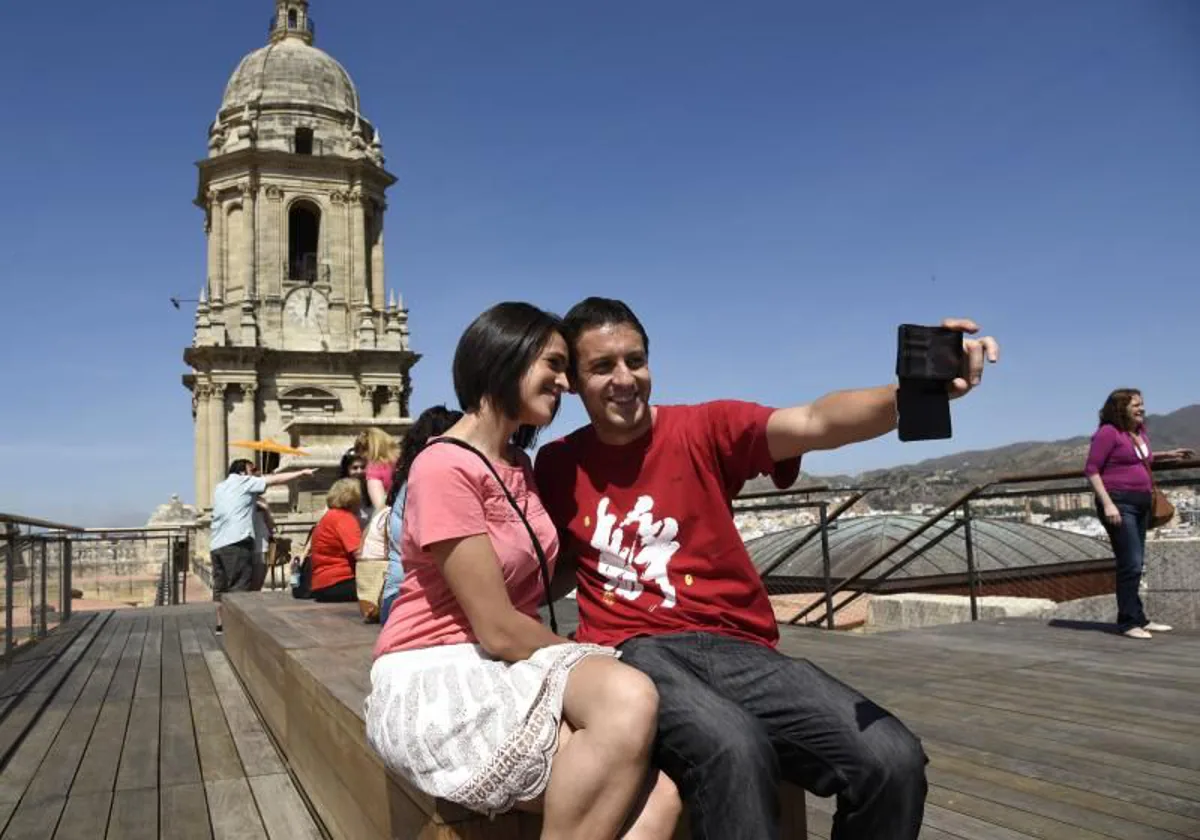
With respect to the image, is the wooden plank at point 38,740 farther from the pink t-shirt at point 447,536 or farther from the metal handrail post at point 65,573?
the metal handrail post at point 65,573

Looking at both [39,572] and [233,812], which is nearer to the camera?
[233,812]

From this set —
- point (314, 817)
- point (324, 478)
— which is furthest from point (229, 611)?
point (324, 478)

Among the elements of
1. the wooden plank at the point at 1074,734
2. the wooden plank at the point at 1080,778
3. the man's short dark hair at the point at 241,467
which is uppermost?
the man's short dark hair at the point at 241,467

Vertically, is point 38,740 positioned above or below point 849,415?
below

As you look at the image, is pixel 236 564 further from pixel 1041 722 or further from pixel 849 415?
pixel 849 415

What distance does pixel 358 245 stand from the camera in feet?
115

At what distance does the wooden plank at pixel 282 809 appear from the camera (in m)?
3.51

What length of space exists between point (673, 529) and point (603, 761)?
28.5 inches

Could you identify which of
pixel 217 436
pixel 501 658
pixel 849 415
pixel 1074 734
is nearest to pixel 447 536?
pixel 501 658

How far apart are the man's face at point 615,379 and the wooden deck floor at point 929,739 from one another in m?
1.63

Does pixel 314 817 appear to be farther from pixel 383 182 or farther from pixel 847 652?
pixel 383 182

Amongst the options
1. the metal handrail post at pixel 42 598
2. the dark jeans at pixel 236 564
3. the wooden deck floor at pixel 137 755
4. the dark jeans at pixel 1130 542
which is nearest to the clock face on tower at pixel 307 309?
the metal handrail post at pixel 42 598

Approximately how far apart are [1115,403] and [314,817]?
234 inches

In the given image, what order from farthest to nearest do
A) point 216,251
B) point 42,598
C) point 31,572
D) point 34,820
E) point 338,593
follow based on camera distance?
1. point 216,251
2. point 42,598
3. point 31,572
4. point 338,593
5. point 34,820
